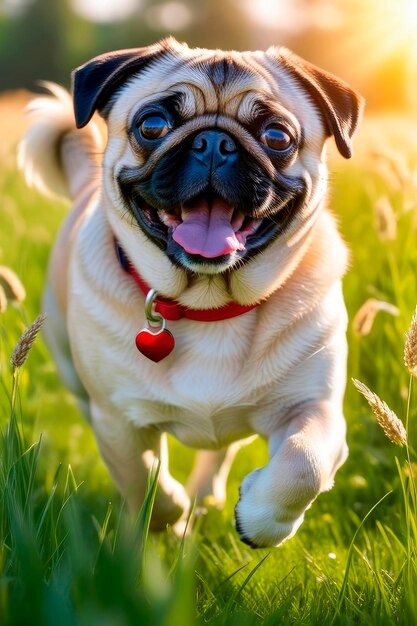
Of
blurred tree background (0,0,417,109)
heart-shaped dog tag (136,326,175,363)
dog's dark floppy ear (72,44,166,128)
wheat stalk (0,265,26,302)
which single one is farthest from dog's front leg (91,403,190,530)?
blurred tree background (0,0,417,109)

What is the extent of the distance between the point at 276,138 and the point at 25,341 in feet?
3.85

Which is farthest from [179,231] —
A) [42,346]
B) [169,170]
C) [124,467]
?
[42,346]

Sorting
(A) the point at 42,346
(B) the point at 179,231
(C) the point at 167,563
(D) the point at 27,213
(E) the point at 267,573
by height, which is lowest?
(D) the point at 27,213

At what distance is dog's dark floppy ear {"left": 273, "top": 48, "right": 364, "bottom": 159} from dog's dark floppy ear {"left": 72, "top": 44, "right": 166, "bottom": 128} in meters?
0.53

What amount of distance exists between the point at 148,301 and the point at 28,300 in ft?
7.80

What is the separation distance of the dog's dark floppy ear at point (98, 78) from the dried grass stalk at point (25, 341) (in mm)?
1050

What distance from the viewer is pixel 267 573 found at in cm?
289

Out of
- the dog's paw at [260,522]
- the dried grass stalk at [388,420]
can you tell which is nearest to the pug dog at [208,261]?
the dog's paw at [260,522]

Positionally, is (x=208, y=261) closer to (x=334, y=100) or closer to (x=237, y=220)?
(x=237, y=220)

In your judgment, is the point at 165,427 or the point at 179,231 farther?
the point at 165,427

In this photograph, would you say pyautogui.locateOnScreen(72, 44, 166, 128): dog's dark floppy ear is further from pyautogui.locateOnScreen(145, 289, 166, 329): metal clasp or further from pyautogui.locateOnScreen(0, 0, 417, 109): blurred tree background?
pyautogui.locateOnScreen(0, 0, 417, 109): blurred tree background

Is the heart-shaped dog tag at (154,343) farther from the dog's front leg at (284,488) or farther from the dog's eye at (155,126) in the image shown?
the dog's eye at (155,126)

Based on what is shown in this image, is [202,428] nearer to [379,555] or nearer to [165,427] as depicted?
[165,427]

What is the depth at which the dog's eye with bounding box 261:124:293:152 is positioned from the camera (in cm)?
302
